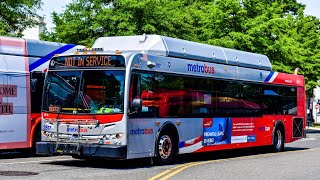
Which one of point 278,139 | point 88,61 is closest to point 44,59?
point 88,61

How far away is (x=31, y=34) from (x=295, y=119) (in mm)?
57061

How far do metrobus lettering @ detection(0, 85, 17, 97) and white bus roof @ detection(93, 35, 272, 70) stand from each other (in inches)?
97.5

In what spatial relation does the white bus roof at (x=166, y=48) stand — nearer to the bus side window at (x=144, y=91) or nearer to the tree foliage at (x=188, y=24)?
the bus side window at (x=144, y=91)

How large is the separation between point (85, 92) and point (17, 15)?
1967cm

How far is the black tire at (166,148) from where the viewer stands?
15625mm

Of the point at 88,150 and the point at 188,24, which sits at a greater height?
the point at 188,24

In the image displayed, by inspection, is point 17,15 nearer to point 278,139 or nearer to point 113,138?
point 278,139

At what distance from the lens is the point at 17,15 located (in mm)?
33031

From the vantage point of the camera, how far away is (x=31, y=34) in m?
76.8

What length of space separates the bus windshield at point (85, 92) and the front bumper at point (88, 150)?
0.80 meters

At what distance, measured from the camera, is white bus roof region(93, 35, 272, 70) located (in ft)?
53.6

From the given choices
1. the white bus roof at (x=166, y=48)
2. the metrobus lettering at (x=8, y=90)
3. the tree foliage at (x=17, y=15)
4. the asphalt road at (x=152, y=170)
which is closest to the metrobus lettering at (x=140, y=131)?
the asphalt road at (x=152, y=170)

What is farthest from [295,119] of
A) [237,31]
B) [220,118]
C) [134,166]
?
[237,31]

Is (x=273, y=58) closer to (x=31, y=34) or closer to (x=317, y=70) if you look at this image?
(x=317, y=70)
